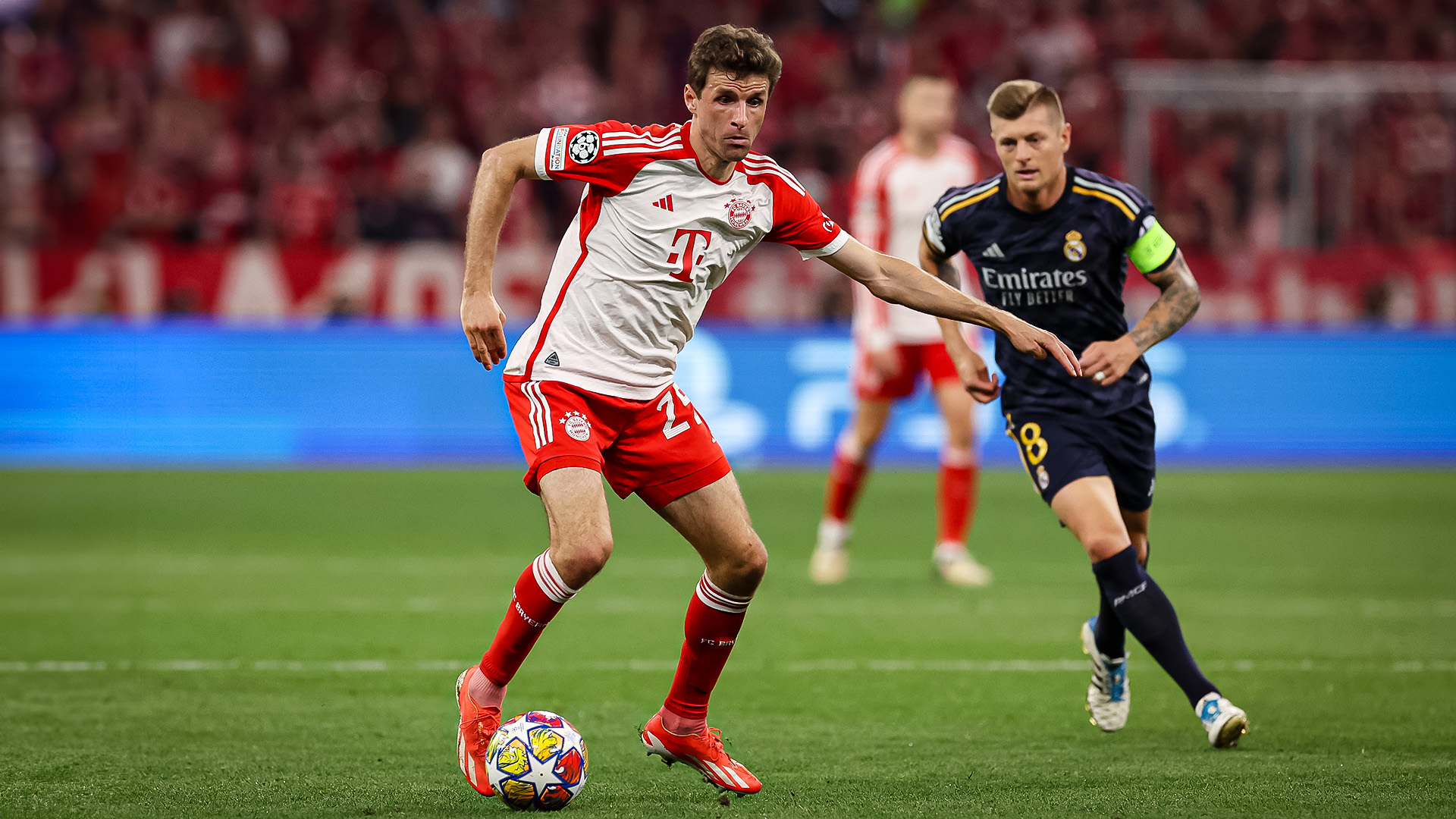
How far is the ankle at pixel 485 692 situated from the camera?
14.7ft

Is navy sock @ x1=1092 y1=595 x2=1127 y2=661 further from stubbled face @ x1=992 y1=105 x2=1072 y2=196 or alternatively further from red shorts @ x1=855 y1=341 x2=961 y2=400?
red shorts @ x1=855 y1=341 x2=961 y2=400

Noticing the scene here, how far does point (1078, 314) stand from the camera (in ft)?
17.6

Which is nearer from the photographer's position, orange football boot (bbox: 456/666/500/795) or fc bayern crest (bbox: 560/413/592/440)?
orange football boot (bbox: 456/666/500/795)

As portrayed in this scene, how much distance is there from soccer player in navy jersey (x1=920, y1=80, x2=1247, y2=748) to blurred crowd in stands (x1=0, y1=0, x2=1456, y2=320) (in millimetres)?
10946

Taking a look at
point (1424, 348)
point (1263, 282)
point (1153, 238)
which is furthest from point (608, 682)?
point (1263, 282)

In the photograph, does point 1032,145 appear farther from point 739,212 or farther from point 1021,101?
point 739,212

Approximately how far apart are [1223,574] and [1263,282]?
7.68 metres

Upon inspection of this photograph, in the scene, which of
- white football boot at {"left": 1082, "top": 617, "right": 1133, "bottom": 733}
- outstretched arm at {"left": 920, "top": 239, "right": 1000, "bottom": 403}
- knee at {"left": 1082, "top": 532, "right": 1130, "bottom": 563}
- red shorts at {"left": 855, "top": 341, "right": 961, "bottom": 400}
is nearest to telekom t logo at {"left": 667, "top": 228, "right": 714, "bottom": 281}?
outstretched arm at {"left": 920, "top": 239, "right": 1000, "bottom": 403}

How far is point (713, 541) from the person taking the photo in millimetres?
4594

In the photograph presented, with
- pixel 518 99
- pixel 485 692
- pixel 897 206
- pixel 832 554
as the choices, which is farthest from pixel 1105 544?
pixel 518 99

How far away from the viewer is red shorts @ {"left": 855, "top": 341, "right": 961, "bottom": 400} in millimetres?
8641

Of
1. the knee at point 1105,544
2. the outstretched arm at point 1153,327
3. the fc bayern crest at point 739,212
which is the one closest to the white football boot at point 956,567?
the outstretched arm at point 1153,327

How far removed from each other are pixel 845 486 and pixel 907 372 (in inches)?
28.2

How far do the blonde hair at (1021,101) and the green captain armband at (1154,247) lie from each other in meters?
0.47
